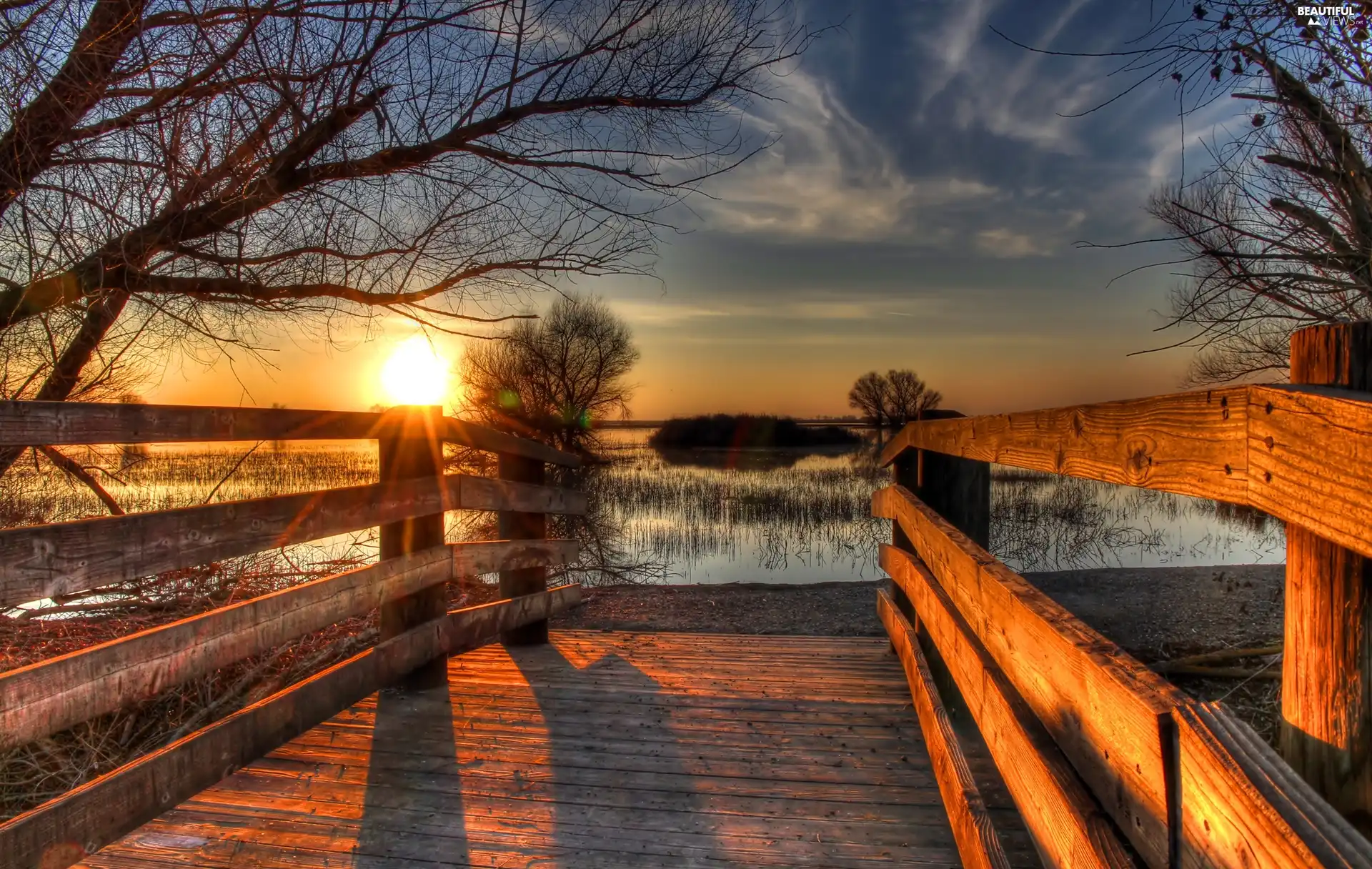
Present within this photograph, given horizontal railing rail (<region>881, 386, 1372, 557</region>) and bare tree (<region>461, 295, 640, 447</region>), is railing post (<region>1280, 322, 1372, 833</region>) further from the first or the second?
bare tree (<region>461, 295, 640, 447</region>)

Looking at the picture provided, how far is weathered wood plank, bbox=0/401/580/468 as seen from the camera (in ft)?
6.44

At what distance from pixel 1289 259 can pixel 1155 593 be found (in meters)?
6.11

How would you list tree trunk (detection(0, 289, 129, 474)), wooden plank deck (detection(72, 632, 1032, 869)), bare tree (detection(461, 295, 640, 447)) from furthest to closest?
1. bare tree (detection(461, 295, 640, 447))
2. tree trunk (detection(0, 289, 129, 474))
3. wooden plank deck (detection(72, 632, 1032, 869))

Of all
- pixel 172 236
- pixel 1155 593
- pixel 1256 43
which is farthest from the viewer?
pixel 1155 593

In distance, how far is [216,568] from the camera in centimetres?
708

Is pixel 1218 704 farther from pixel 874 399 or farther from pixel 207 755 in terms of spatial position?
pixel 874 399

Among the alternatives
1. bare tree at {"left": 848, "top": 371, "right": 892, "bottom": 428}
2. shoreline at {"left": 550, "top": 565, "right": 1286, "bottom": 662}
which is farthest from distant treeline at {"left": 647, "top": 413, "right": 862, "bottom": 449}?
shoreline at {"left": 550, "top": 565, "right": 1286, "bottom": 662}

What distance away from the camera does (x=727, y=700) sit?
148 inches

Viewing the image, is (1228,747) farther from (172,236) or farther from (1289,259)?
(172,236)

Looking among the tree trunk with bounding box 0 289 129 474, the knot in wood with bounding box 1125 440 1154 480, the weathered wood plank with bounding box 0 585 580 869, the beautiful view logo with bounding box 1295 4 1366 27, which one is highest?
the beautiful view logo with bounding box 1295 4 1366 27

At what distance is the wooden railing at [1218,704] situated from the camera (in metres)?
0.82

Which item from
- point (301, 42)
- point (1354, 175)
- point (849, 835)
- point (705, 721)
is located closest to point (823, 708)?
point (705, 721)

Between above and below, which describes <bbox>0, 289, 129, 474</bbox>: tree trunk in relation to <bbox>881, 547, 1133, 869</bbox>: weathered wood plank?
above

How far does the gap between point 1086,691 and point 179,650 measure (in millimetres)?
2404
